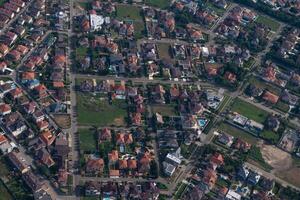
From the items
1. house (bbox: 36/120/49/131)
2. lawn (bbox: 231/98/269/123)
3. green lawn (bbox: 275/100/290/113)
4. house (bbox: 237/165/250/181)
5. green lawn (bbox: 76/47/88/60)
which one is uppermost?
green lawn (bbox: 76/47/88/60)

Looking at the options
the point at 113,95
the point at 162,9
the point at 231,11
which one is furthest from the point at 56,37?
the point at 231,11

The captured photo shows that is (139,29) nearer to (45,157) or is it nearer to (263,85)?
(263,85)

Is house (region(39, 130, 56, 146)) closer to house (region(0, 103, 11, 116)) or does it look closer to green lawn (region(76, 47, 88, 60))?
house (region(0, 103, 11, 116))

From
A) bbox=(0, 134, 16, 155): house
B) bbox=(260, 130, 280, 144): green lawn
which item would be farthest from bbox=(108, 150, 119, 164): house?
bbox=(260, 130, 280, 144): green lawn

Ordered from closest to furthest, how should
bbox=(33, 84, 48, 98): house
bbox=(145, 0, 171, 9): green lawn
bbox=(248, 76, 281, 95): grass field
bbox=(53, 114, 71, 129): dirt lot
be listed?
bbox=(53, 114, 71, 129): dirt lot
bbox=(33, 84, 48, 98): house
bbox=(248, 76, 281, 95): grass field
bbox=(145, 0, 171, 9): green lawn

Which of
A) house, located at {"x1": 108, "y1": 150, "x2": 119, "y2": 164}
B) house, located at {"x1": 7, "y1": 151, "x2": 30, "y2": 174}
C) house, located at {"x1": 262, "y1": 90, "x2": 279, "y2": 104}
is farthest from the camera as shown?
house, located at {"x1": 262, "y1": 90, "x2": 279, "y2": 104}

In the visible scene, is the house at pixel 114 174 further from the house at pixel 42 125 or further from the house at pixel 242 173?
the house at pixel 242 173

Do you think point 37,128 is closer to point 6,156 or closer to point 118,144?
point 6,156
